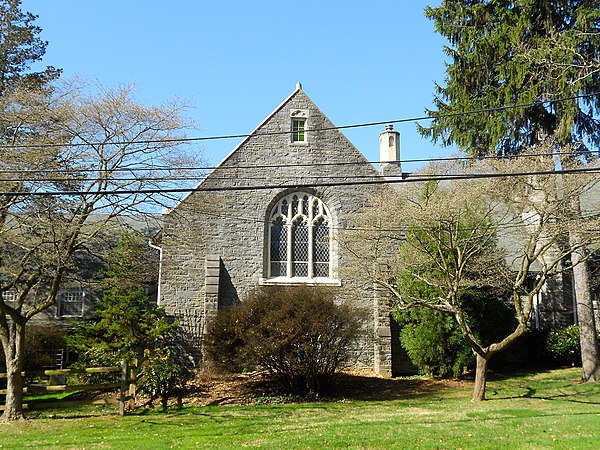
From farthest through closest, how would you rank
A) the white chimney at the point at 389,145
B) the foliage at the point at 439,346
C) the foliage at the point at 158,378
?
the white chimney at the point at 389,145 → the foliage at the point at 439,346 → the foliage at the point at 158,378

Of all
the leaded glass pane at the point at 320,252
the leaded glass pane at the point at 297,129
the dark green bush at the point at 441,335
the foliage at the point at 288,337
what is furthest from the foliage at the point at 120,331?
the leaded glass pane at the point at 297,129

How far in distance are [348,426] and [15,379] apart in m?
7.33

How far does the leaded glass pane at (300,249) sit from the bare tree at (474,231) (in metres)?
4.35

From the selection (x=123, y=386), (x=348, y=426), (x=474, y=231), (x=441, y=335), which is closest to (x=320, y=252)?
(x=441, y=335)

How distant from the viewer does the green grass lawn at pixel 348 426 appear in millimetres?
10867

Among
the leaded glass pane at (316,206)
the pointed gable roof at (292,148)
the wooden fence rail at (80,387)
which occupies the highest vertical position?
the pointed gable roof at (292,148)

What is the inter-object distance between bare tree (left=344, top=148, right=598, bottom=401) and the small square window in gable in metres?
5.84

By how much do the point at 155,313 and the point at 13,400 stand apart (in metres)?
5.13

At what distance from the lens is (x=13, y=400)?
13609 mm

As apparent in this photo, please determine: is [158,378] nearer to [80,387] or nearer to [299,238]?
[80,387]

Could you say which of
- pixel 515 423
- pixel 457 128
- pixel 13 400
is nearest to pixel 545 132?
pixel 457 128

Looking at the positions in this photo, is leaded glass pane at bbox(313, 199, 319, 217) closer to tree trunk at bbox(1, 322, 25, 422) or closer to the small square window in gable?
the small square window in gable

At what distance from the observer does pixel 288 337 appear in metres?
15.6

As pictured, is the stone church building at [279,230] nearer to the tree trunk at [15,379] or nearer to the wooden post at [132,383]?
the wooden post at [132,383]
